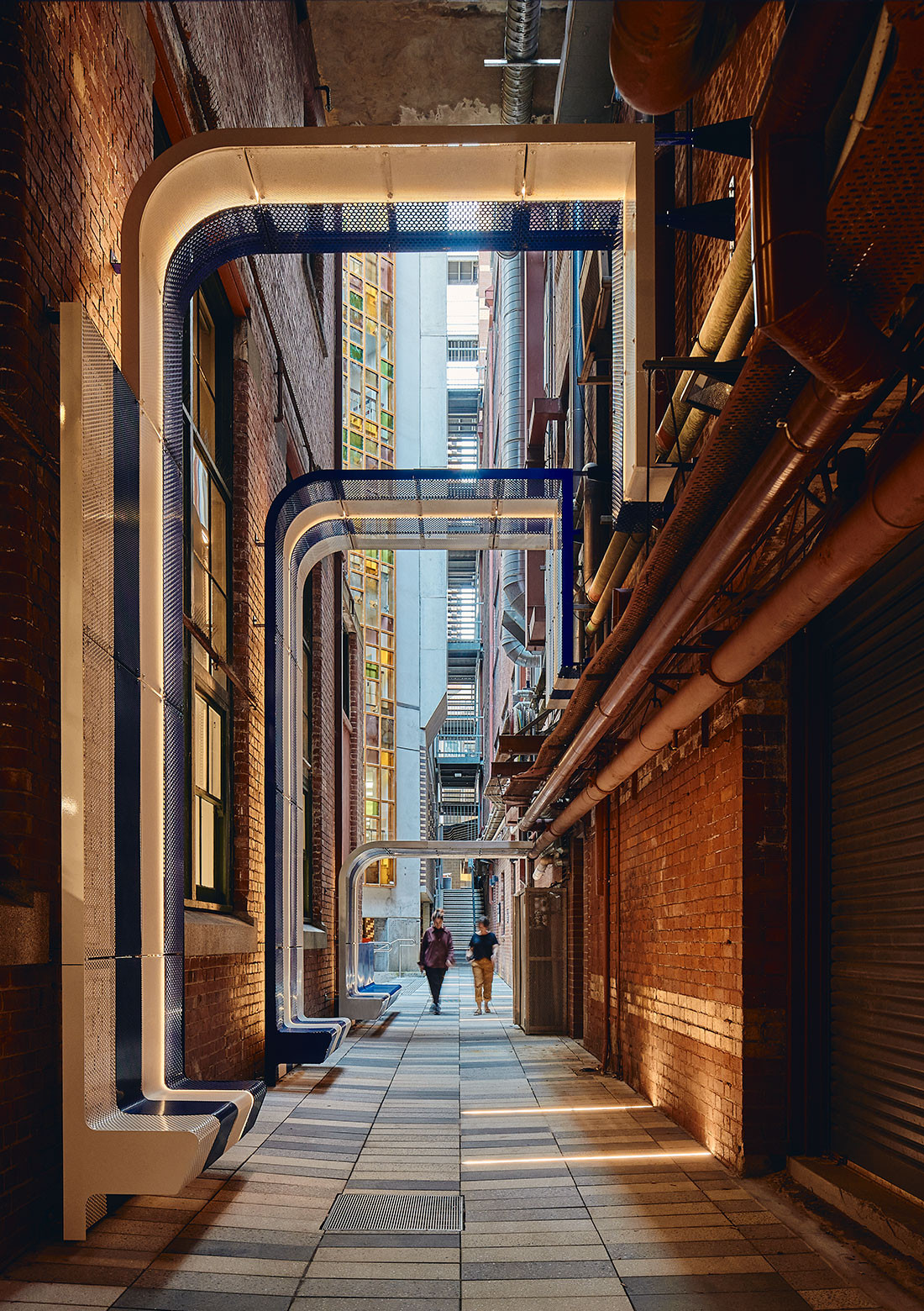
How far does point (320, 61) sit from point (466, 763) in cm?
5877

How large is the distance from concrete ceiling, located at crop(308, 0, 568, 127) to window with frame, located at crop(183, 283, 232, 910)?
4.32 m

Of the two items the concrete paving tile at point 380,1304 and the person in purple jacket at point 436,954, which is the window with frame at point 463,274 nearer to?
the person in purple jacket at point 436,954

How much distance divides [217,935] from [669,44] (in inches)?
214

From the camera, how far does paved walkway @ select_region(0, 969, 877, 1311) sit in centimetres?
405

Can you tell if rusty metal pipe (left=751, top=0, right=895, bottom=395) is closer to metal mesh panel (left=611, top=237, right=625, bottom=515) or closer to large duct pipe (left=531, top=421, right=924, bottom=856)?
large duct pipe (left=531, top=421, right=924, bottom=856)

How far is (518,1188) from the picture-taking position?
574 cm

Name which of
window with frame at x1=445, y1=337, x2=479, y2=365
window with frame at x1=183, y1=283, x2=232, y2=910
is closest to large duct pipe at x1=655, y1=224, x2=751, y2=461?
window with frame at x1=183, y1=283, x2=232, y2=910

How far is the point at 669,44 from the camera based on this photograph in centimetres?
343

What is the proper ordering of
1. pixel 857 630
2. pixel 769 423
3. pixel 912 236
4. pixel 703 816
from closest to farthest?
pixel 912 236
pixel 769 423
pixel 857 630
pixel 703 816

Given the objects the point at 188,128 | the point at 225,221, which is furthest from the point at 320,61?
the point at 225,221

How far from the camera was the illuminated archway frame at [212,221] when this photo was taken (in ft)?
16.6

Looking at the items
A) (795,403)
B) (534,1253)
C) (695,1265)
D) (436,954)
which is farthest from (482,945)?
(795,403)

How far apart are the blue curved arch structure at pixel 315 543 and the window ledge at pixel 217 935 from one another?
335 millimetres

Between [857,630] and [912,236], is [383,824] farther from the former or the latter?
[912,236]
